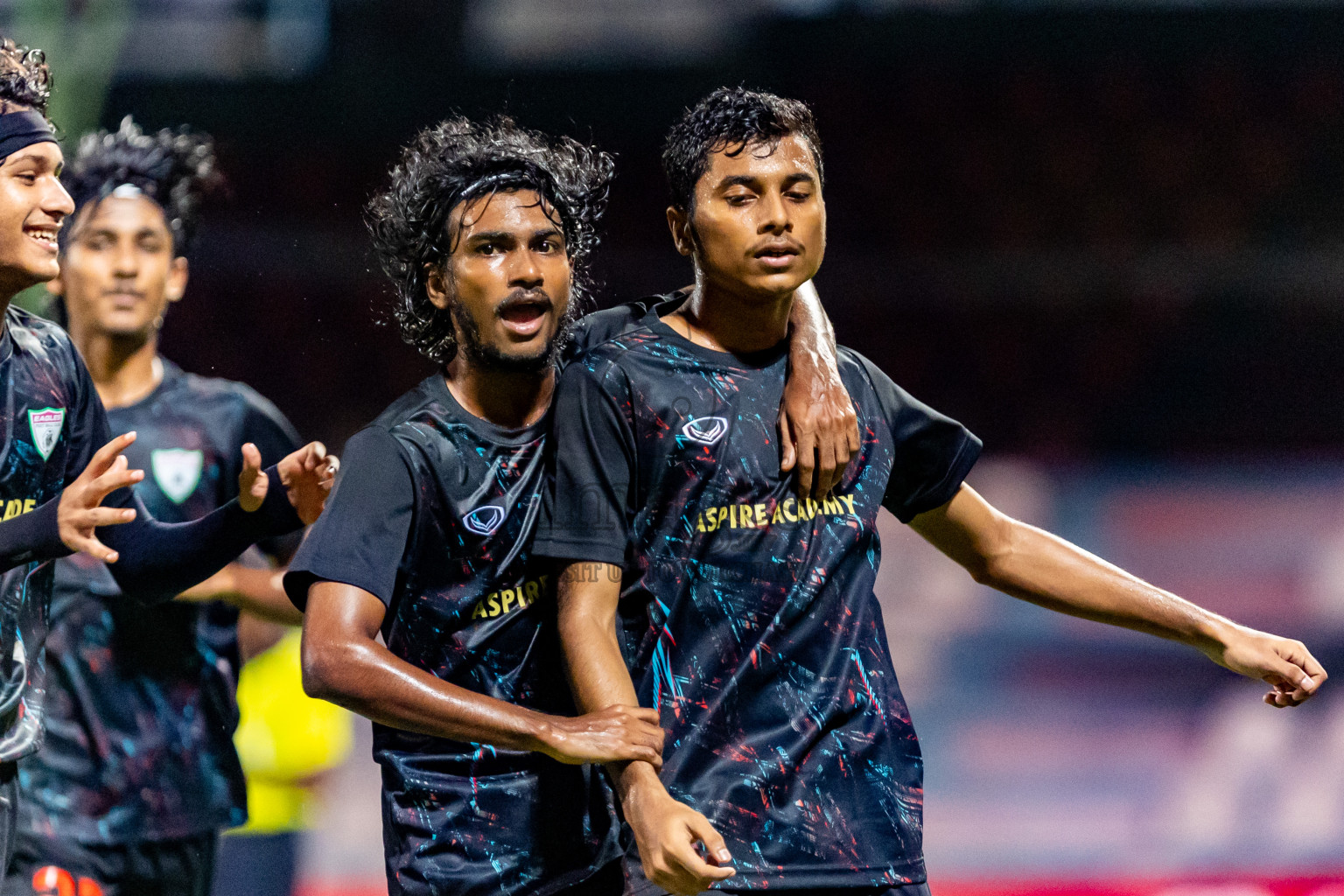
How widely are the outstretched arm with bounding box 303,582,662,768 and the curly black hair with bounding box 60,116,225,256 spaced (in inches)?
69.4

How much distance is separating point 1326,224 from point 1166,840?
5.75 m

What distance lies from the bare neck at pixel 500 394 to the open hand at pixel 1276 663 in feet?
3.90

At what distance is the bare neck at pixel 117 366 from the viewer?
131 inches

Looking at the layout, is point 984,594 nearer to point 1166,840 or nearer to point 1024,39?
point 1166,840

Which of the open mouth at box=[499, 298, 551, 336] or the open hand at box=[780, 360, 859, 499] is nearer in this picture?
the open hand at box=[780, 360, 859, 499]

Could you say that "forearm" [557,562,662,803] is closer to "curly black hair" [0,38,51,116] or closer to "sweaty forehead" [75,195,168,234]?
"curly black hair" [0,38,51,116]

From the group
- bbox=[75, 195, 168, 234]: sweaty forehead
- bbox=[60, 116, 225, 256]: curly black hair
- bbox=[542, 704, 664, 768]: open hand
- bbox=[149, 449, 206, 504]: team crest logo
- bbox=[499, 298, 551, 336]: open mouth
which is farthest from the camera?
bbox=[60, 116, 225, 256]: curly black hair

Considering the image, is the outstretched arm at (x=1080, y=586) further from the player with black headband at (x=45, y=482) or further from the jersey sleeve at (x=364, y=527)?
the player with black headband at (x=45, y=482)

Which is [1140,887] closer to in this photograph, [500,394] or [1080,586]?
[1080,586]

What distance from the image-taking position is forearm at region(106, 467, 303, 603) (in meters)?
2.66

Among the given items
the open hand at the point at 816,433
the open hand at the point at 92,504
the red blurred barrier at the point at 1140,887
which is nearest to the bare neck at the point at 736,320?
the open hand at the point at 816,433

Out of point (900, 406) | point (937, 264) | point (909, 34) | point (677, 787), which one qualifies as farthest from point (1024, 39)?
point (677, 787)

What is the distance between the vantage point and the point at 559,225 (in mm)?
2490

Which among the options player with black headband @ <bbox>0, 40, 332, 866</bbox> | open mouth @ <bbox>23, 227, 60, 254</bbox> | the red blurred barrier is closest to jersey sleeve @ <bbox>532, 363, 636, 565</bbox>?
player with black headband @ <bbox>0, 40, 332, 866</bbox>
